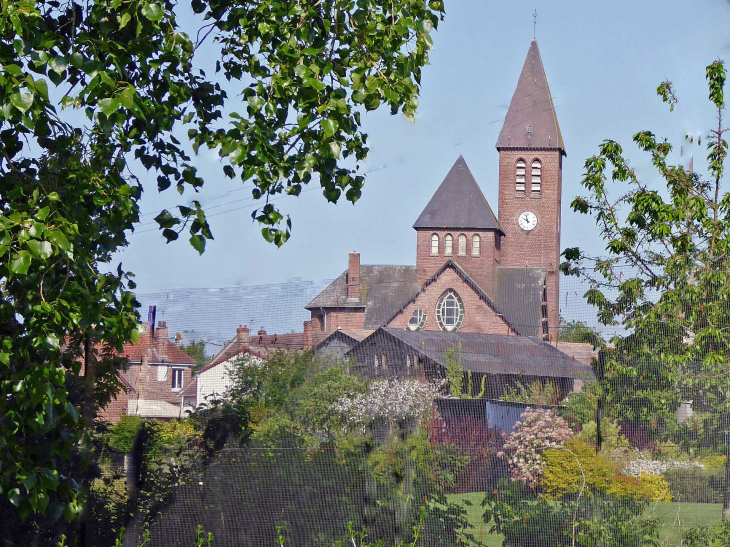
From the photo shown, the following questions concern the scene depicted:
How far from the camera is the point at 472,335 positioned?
19.4 ft

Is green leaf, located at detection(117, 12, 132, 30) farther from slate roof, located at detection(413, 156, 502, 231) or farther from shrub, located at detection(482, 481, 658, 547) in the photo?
slate roof, located at detection(413, 156, 502, 231)

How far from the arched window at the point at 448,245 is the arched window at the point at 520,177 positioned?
19.7 feet

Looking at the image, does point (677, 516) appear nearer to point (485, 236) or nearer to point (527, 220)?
Answer: point (485, 236)

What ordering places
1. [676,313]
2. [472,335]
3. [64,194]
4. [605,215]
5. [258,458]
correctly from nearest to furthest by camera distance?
[64,194] < [258,458] < [676,313] < [472,335] < [605,215]

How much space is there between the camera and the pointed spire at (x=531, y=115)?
164ft

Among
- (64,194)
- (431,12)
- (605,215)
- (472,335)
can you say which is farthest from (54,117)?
(605,215)

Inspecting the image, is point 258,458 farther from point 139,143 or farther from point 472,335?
point 139,143

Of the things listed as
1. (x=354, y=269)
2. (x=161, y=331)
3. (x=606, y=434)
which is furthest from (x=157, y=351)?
(x=354, y=269)

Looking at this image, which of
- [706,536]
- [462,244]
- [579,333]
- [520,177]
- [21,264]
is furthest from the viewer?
[520,177]

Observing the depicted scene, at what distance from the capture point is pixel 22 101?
7.95ft

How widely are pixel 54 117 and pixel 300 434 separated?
2.82 metres

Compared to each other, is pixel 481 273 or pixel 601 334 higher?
pixel 481 273

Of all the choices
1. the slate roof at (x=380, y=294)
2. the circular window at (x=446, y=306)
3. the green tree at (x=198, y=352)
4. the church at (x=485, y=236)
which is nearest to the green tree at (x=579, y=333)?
the green tree at (x=198, y=352)

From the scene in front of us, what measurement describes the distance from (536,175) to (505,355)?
46.2 meters
